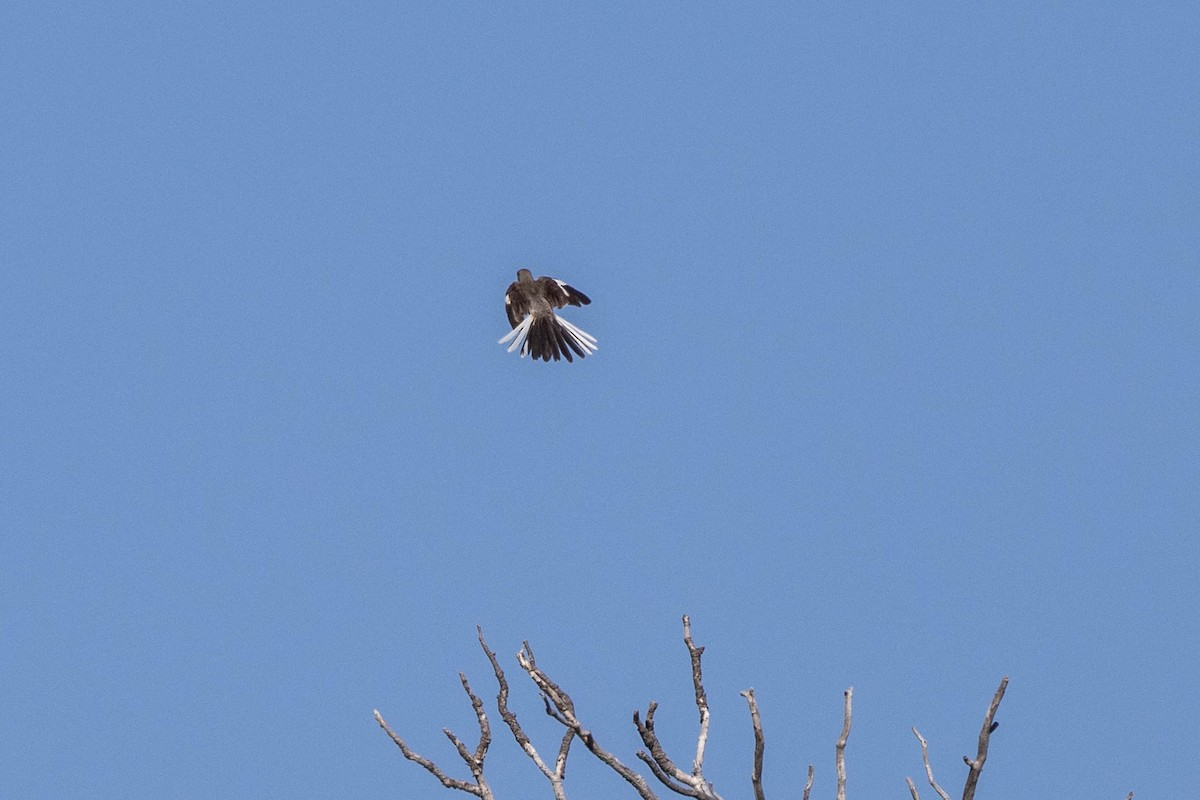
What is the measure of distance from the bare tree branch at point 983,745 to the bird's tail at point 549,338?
12.4m

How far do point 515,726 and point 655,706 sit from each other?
1.78 meters

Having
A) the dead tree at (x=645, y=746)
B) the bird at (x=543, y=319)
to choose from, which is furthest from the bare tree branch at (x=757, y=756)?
the bird at (x=543, y=319)

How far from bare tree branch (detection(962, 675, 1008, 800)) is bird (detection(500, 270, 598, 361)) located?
40.7 ft

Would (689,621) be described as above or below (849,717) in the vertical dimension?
above

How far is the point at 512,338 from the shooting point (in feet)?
68.7

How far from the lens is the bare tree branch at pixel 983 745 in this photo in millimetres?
8414

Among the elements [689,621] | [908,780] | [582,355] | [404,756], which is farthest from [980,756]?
[582,355]

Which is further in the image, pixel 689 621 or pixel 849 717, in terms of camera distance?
pixel 689 621

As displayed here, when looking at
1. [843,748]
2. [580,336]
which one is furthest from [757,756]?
[580,336]

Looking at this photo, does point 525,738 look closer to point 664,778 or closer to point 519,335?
point 664,778

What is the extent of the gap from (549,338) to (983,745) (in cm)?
1287

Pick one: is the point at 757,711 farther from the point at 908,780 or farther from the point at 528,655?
the point at 528,655

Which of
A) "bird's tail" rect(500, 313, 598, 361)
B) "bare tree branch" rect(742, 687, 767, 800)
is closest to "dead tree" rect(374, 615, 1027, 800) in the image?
"bare tree branch" rect(742, 687, 767, 800)

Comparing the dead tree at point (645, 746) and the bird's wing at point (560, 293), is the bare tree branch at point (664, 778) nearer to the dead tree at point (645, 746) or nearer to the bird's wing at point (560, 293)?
the dead tree at point (645, 746)
